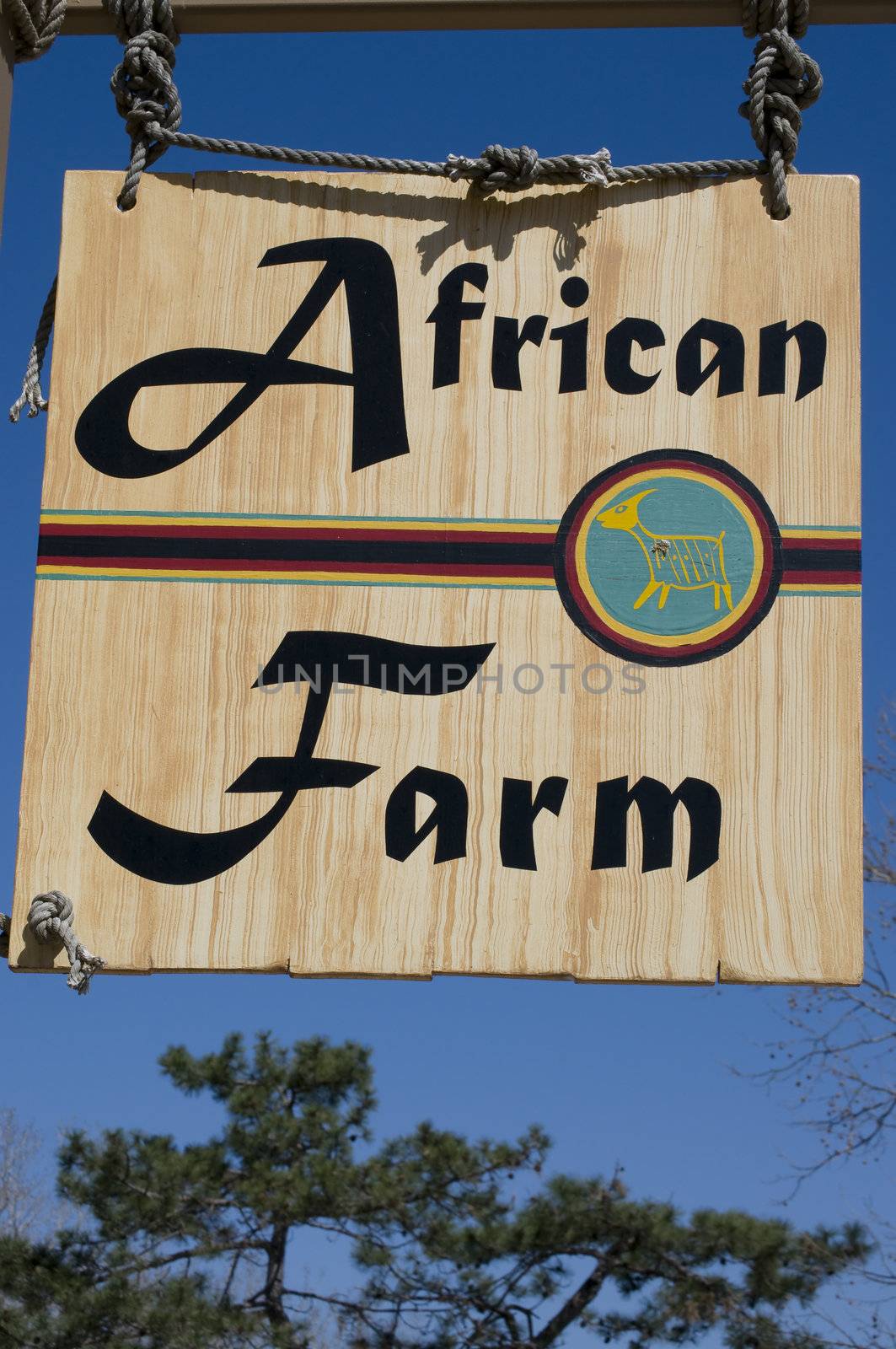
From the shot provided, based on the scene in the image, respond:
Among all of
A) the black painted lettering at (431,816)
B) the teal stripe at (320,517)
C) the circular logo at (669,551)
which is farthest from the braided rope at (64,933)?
the circular logo at (669,551)

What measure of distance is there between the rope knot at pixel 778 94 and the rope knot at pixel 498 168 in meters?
0.32

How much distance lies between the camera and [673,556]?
2.19m

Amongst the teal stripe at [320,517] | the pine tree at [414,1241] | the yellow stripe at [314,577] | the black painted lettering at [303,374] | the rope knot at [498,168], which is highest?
the rope knot at [498,168]

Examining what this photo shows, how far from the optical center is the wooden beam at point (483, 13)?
2.33 m

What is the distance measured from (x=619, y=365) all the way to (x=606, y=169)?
0.27 m

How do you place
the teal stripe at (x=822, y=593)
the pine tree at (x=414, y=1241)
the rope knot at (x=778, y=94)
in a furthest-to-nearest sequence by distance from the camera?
the pine tree at (x=414, y=1241)
the rope knot at (x=778, y=94)
the teal stripe at (x=822, y=593)

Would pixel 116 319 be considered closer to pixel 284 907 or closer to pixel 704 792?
pixel 284 907

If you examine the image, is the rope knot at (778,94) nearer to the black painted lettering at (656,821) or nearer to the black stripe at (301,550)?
the black stripe at (301,550)

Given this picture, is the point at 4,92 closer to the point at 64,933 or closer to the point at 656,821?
the point at 64,933

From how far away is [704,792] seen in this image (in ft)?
6.81

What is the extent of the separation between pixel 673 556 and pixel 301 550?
0.48 metres

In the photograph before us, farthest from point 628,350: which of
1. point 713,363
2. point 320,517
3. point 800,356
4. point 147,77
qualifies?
point 147,77

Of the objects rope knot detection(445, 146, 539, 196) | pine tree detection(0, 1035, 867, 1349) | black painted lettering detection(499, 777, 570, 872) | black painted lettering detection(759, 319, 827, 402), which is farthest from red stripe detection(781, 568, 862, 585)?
pine tree detection(0, 1035, 867, 1349)

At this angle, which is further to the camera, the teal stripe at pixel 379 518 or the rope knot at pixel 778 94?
the rope knot at pixel 778 94
